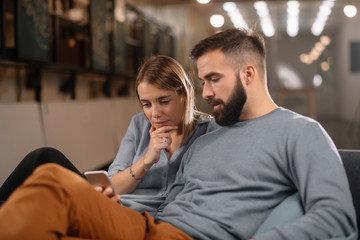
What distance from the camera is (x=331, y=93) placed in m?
5.49

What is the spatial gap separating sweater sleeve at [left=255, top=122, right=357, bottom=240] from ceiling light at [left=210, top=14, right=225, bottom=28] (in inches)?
206

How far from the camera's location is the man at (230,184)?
98 cm

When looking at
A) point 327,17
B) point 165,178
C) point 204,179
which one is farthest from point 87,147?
point 327,17

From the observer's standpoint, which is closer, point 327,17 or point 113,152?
point 113,152

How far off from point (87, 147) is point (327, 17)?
3863 millimetres

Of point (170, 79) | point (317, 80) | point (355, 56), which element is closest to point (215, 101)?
point (170, 79)

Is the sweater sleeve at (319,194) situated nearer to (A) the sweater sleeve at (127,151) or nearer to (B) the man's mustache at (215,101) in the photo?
(B) the man's mustache at (215,101)

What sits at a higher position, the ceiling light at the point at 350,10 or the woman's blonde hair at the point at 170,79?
the ceiling light at the point at 350,10

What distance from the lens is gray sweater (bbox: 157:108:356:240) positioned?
1.06 m

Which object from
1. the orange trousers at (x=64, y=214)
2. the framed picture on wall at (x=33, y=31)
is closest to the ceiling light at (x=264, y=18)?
the framed picture on wall at (x=33, y=31)

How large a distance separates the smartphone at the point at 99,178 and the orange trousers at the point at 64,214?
0.17 m

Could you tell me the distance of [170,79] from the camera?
1580 millimetres

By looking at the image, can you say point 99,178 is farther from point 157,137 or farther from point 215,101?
point 215,101

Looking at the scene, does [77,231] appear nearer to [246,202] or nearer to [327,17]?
[246,202]
